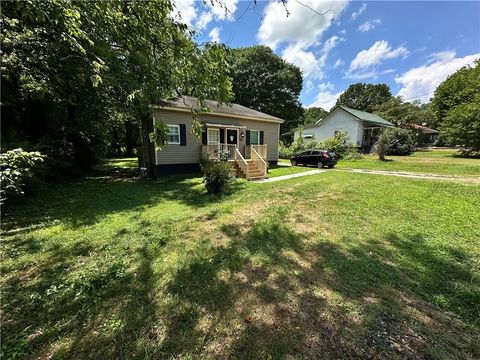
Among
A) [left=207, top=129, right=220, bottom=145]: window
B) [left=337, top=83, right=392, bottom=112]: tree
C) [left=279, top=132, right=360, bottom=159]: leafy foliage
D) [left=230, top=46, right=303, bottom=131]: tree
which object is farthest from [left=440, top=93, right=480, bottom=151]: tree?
[left=337, top=83, right=392, bottom=112]: tree

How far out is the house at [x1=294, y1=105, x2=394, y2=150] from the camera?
87.7ft

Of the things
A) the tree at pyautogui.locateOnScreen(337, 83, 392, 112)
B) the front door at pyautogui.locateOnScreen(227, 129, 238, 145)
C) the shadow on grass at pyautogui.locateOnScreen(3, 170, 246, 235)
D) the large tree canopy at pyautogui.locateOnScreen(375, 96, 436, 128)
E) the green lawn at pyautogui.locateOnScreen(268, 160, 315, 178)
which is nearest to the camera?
the shadow on grass at pyautogui.locateOnScreen(3, 170, 246, 235)

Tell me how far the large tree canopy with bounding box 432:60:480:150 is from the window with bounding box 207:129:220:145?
21.3m

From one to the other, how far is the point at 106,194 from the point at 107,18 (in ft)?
21.7

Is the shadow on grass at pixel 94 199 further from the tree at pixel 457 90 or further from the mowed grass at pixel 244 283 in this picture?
the tree at pixel 457 90

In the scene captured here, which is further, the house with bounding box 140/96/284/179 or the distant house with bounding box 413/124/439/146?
the distant house with bounding box 413/124/439/146

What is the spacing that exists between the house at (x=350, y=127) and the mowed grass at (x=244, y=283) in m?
22.5

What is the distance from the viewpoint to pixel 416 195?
7.52m

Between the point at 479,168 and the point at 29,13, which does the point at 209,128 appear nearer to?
the point at 29,13

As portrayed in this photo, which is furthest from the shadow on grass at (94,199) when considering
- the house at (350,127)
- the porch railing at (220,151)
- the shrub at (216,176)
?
the house at (350,127)

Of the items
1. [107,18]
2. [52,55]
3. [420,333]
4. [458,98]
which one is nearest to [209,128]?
[52,55]

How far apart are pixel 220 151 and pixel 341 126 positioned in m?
20.7

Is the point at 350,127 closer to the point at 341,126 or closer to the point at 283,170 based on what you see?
the point at 341,126

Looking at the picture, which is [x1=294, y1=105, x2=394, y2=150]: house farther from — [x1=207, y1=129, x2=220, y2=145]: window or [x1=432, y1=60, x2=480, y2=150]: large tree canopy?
[x1=207, y1=129, x2=220, y2=145]: window
